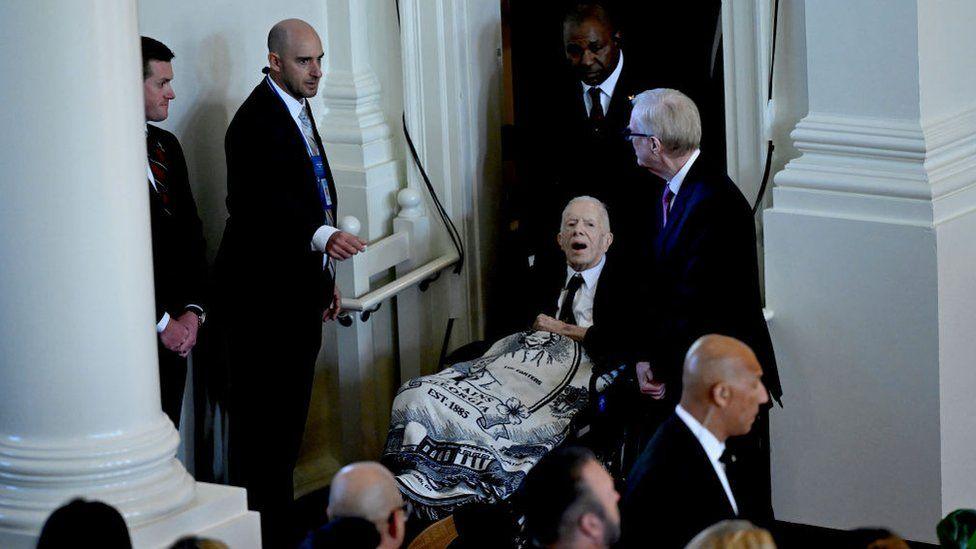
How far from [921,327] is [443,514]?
6.00ft

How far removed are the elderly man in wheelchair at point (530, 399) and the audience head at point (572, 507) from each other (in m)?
2.06

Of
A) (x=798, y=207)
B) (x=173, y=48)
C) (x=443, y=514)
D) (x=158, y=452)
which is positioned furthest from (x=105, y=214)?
(x=798, y=207)

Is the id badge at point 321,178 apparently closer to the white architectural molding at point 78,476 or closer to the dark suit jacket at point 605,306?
the dark suit jacket at point 605,306

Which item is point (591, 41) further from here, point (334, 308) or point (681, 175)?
point (334, 308)

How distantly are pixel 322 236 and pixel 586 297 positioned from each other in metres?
1.00

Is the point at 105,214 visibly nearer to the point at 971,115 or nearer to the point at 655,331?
the point at 655,331

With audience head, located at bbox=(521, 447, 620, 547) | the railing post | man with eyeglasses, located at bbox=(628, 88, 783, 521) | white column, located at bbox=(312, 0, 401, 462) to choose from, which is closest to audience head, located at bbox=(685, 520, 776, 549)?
audience head, located at bbox=(521, 447, 620, 547)

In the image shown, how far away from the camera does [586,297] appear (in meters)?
5.95

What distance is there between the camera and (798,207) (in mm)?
5984

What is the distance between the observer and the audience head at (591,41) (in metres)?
6.37

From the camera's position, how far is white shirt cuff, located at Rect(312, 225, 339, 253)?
5988mm

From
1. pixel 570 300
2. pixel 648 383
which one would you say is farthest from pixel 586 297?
pixel 648 383

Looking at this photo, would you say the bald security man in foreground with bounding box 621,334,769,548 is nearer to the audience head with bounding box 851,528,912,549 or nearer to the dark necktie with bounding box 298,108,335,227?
→ the audience head with bounding box 851,528,912,549

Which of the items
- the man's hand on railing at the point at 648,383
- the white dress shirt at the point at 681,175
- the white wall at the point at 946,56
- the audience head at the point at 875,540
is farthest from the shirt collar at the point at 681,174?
the audience head at the point at 875,540
